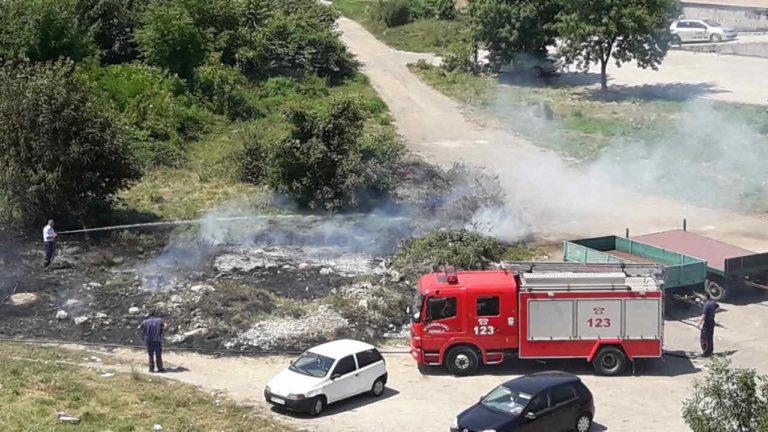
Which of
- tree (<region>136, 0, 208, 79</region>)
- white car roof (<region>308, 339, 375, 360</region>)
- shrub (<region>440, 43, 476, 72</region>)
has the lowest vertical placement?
white car roof (<region>308, 339, 375, 360</region>)

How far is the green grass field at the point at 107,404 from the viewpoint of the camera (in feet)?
63.3

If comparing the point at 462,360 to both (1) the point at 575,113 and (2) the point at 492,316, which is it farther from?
(1) the point at 575,113

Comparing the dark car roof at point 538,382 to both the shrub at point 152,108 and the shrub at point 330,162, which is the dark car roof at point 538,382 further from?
the shrub at point 152,108

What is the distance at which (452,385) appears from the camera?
23109 mm

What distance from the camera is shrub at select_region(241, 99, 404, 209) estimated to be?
3531 centimetres

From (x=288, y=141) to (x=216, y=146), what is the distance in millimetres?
10015

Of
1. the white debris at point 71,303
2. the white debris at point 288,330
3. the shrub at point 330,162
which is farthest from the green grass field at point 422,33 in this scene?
the white debris at point 71,303

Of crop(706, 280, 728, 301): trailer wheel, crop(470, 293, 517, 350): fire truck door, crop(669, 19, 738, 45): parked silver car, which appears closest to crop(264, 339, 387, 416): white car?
crop(470, 293, 517, 350): fire truck door

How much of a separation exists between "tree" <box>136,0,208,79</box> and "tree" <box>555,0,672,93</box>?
17863 millimetres

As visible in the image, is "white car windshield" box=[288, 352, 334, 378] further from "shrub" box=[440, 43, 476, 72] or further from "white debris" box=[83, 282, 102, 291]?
"shrub" box=[440, 43, 476, 72]

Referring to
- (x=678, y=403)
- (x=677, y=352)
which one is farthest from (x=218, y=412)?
(x=677, y=352)

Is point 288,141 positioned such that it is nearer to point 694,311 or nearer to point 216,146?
point 216,146

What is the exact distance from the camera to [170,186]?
128ft

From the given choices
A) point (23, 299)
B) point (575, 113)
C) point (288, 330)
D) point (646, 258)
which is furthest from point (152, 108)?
point (646, 258)
